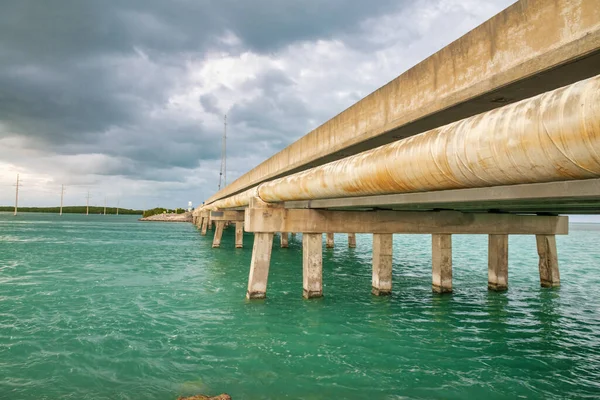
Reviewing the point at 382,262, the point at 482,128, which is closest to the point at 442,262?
the point at 382,262

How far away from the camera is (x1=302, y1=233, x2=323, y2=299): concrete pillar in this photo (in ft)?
44.0

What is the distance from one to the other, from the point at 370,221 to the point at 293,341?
18.1 feet

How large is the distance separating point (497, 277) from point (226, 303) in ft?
36.5

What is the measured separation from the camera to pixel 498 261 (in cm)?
1638

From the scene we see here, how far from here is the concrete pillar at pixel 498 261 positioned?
16.0m

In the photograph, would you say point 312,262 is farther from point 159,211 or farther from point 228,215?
point 159,211

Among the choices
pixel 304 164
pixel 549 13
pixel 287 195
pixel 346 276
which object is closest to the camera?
pixel 549 13

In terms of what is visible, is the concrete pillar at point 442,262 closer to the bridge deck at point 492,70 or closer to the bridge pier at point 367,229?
the bridge pier at point 367,229

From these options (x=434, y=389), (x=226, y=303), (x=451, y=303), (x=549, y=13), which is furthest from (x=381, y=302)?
(x=549, y=13)

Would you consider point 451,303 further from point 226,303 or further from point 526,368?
point 226,303

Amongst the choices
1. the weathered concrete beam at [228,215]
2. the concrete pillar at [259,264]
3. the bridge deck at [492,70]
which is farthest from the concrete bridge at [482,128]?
the weathered concrete beam at [228,215]

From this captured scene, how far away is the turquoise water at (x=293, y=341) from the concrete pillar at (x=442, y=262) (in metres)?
0.48

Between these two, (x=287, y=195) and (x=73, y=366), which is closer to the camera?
(x=73, y=366)

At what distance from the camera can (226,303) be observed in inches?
539
